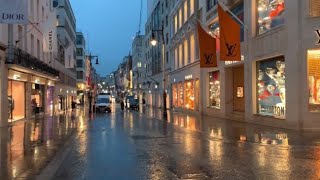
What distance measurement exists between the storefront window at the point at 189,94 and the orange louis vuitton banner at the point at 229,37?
20.4 m

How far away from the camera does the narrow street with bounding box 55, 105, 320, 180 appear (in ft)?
36.3

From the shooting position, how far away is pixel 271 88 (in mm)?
26359

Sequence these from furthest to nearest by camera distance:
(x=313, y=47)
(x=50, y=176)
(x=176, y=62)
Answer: (x=176, y=62) → (x=313, y=47) → (x=50, y=176)

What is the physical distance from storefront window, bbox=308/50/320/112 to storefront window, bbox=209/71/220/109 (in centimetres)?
1498

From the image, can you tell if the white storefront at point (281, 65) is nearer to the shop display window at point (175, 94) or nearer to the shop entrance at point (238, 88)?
the shop entrance at point (238, 88)

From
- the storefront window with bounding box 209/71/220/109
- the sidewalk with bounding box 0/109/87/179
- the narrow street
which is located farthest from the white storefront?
the sidewalk with bounding box 0/109/87/179

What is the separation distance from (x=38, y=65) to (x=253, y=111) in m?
20.5

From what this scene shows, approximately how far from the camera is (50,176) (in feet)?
35.9

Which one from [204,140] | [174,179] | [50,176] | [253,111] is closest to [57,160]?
[50,176]

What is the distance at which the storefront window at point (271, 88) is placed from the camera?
24969mm

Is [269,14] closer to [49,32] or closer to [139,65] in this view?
[49,32]

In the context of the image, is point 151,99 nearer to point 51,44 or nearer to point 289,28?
point 51,44

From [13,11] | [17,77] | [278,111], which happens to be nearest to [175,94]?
[17,77]

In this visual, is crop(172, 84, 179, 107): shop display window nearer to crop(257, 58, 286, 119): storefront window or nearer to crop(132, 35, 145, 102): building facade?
crop(257, 58, 286, 119): storefront window
